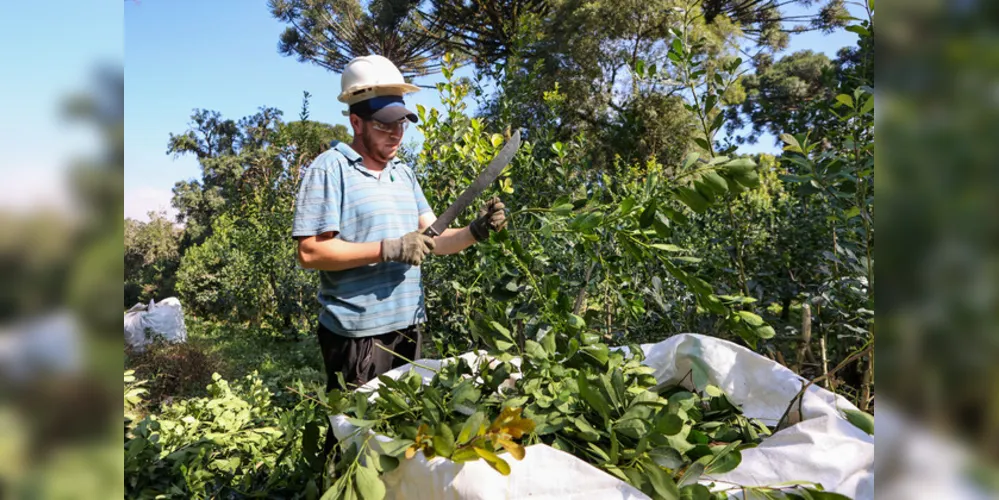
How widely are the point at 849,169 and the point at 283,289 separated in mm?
5634

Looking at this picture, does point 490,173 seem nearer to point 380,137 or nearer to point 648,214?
point 380,137

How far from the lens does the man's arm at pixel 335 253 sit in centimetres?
167

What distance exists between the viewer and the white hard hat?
6.05 feet

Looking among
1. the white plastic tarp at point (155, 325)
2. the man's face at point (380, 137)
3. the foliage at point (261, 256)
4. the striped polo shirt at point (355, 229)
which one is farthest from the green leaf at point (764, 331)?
the white plastic tarp at point (155, 325)

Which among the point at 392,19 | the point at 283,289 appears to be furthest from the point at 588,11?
the point at 283,289

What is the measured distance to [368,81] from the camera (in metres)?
1.84

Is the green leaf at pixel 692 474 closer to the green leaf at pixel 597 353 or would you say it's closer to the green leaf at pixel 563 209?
the green leaf at pixel 597 353

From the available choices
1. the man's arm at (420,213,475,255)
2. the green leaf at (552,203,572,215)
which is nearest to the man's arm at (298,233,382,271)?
the man's arm at (420,213,475,255)

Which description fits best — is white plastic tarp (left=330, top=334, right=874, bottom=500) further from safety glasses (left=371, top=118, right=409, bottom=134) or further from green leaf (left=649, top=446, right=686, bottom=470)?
safety glasses (left=371, top=118, right=409, bottom=134)

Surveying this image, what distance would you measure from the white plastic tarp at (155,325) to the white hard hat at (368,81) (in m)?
4.36
